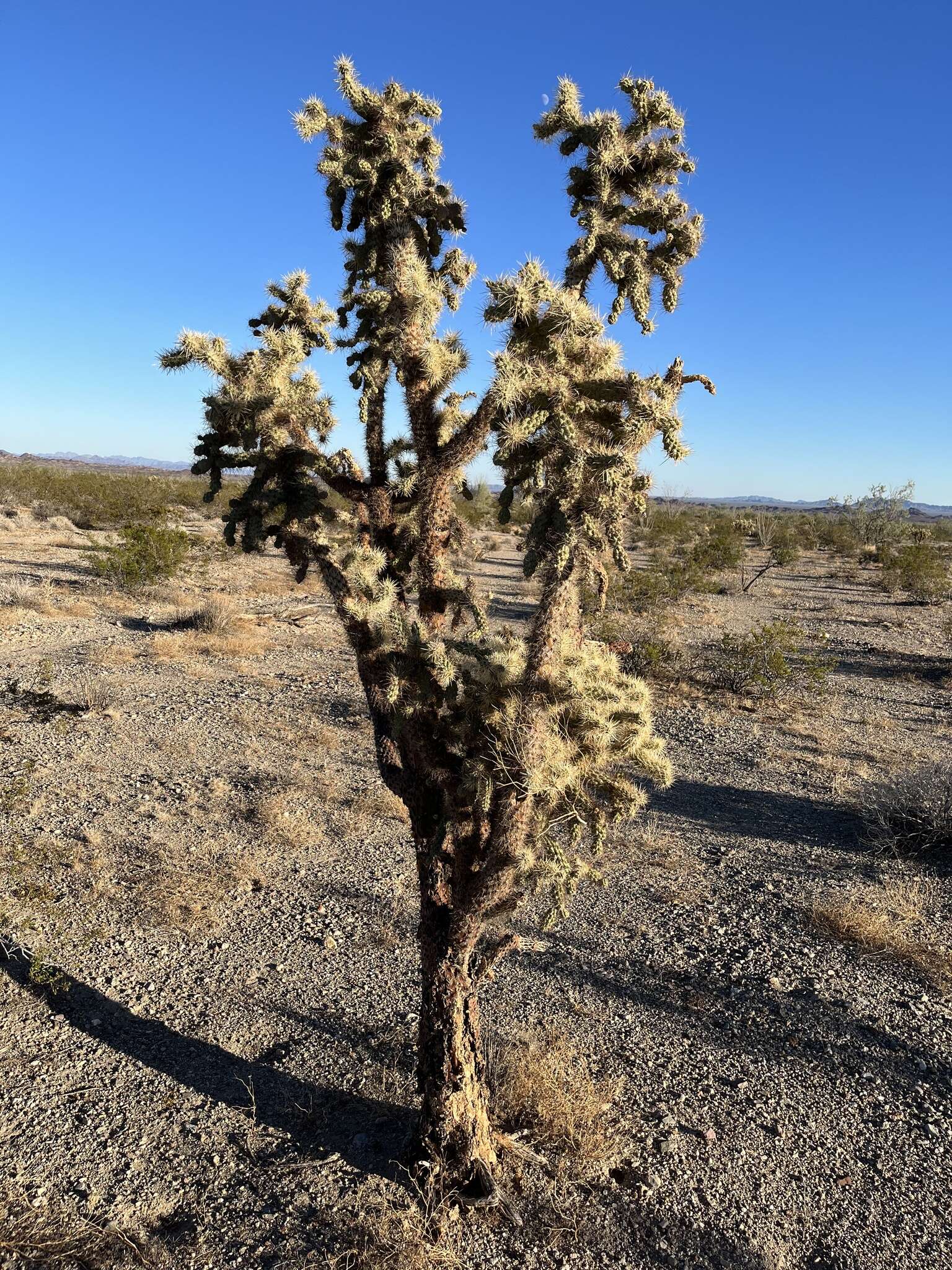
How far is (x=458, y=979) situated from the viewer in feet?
11.6

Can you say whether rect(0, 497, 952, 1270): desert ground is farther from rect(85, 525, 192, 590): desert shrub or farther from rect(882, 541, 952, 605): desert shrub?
rect(882, 541, 952, 605): desert shrub

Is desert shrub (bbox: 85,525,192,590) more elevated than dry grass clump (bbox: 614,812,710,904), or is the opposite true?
desert shrub (bbox: 85,525,192,590)

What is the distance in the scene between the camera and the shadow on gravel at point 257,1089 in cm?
378

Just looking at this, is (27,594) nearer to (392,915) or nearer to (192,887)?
(192,887)

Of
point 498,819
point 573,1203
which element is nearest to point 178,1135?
point 573,1203

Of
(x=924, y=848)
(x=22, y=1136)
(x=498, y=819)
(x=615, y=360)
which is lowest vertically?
(x=22, y=1136)

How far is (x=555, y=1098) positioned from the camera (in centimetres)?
390

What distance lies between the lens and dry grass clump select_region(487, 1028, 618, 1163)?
3.75 meters

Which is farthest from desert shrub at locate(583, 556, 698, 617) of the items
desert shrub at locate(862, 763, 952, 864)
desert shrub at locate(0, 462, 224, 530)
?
desert shrub at locate(0, 462, 224, 530)

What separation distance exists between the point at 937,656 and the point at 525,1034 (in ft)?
45.9

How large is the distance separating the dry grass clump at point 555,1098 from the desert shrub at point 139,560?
1398 cm

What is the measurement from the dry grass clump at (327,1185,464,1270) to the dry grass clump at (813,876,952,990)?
150 inches

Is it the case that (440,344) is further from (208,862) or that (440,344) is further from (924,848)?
(924,848)

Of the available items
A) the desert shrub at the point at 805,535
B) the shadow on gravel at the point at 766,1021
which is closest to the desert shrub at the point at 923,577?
the desert shrub at the point at 805,535
